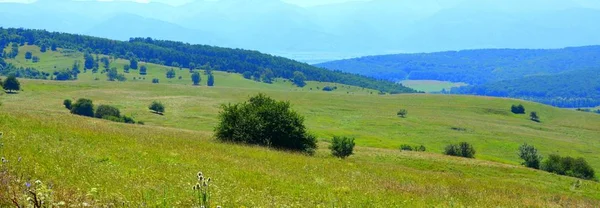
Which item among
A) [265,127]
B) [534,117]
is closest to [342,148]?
[265,127]

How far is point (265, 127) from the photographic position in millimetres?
35531

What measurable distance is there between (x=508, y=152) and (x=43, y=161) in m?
98.6

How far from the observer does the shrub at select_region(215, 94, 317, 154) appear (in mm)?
35188

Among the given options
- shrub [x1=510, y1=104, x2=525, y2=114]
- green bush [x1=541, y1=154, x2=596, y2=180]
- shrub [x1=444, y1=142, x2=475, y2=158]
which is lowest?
shrub [x1=444, y1=142, x2=475, y2=158]

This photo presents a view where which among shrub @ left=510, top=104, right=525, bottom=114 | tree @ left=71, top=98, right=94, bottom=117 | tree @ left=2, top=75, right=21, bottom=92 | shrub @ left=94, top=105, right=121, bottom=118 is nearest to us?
tree @ left=71, top=98, right=94, bottom=117

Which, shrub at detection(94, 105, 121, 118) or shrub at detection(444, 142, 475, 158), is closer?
shrub at detection(444, 142, 475, 158)

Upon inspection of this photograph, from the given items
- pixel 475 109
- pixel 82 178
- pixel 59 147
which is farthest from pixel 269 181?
pixel 475 109

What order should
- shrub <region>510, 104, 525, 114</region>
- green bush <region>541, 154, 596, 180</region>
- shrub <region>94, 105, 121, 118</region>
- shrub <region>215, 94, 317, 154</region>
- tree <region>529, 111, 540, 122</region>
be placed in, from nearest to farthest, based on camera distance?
shrub <region>215, 94, 317, 154</region> → green bush <region>541, 154, 596, 180</region> → shrub <region>94, 105, 121, 118</region> → tree <region>529, 111, 540, 122</region> → shrub <region>510, 104, 525, 114</region>

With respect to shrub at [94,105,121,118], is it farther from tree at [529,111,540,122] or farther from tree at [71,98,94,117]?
tree at [529,111,540,122]

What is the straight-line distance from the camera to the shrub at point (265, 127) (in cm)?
3519

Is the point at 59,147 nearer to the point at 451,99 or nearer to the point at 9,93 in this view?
the point at 9,93

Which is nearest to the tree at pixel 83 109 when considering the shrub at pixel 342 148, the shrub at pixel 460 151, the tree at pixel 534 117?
the shrub at pixel 342 148

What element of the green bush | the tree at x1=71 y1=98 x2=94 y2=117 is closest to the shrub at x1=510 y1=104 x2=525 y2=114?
the green bush

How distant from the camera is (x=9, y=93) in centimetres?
10556
